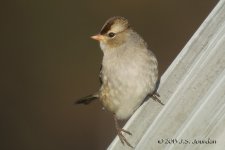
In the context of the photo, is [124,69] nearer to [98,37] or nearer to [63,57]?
[98,37]

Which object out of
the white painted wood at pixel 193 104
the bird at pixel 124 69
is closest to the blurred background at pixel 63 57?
the bird at pixel 124 69

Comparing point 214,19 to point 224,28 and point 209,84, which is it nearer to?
point 224,28

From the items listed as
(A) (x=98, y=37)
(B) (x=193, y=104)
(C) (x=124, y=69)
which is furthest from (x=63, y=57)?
(B) (x=193, y=104)

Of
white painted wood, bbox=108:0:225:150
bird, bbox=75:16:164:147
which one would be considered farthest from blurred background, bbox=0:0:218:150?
white painted wood, bbox=108:0:225:150

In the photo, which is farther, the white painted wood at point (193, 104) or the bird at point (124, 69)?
the bird at point (124, 69)

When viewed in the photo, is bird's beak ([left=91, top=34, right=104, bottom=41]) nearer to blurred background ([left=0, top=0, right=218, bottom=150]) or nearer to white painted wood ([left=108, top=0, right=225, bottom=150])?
white painted wood ([left=108, top=0, right=225, bottom=150])

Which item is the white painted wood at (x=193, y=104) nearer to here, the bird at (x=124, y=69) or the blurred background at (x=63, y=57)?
the bird at (x=124, y=69)
